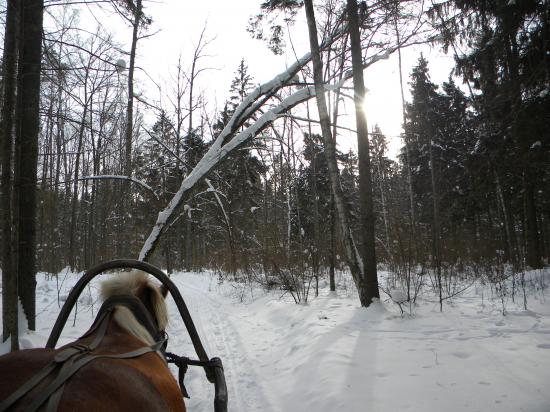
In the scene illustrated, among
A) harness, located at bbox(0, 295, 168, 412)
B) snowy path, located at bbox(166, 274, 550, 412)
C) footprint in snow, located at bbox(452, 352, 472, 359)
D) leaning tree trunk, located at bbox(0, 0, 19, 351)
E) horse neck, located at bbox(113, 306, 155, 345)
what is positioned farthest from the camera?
leaning tree trunk, located at bbox(0, 0, 19, 351)

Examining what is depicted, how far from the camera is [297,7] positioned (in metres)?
8.32

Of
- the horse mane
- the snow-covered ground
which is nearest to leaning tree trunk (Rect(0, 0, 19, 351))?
the snow-covered ground

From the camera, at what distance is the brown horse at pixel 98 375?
1.16m

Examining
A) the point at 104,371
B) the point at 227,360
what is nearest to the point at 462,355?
the point at 227,360

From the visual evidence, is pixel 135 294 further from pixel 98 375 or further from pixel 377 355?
pixel 377 355

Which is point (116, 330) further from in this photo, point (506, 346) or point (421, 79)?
point (421, 79)

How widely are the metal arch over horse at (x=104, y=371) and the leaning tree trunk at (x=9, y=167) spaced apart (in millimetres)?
3078

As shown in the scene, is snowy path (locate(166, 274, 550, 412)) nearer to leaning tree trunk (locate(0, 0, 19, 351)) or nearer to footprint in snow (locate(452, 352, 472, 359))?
footprint in snow (locate(452, 352, 472, 359))

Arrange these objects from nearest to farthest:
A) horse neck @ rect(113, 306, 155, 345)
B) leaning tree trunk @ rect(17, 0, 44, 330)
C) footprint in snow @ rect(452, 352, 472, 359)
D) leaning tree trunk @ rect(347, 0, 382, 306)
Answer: horse neck @ rect(113, 306, 155, 345) → footprint in snow @ rect(452, 352, 472, 359) → leaning tree trunk @ rect(17, 0, 44, 330) → leaning tree trunk @ rect(347, 0, 382, 306)

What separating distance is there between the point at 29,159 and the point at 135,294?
4.73m

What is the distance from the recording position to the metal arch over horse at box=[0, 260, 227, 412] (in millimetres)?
1174

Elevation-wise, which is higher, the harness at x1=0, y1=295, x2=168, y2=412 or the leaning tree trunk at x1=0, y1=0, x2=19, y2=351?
the leaning tree trunk at x1=0, y1=0, x2=19, y2=351

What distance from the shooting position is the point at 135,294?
243 centimetres

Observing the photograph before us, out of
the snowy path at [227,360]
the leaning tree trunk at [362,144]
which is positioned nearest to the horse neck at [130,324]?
the snowy path at [227,360]
